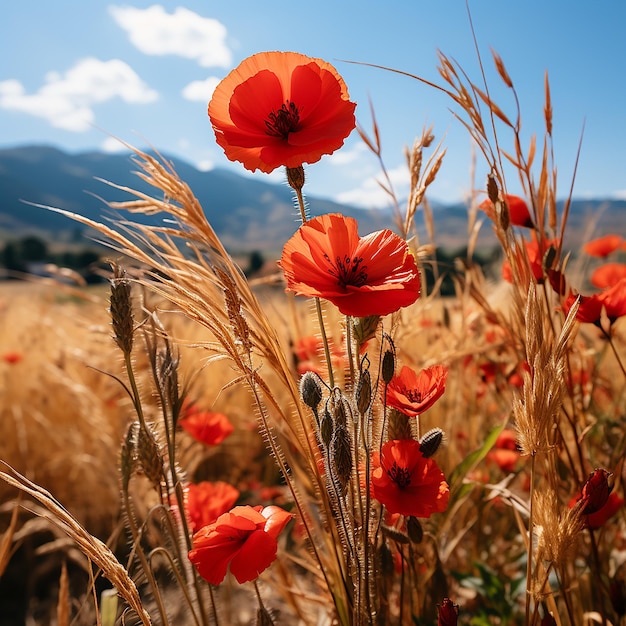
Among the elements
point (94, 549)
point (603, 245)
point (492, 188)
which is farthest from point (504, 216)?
point (603, 245)

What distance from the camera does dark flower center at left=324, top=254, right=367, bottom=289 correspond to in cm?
52

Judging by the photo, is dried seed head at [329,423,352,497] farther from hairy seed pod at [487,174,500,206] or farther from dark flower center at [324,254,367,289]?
hairy seed pod at [487,174,500,206]

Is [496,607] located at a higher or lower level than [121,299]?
lower

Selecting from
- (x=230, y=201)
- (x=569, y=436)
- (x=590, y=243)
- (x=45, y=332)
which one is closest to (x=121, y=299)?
(x=569, y=436)

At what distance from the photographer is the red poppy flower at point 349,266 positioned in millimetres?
457

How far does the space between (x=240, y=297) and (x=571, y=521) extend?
355 mm

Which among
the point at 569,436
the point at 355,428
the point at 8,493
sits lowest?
the point at 8,493

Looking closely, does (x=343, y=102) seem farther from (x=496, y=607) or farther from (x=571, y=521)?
(x=496, y=607)

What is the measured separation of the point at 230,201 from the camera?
6156 inches

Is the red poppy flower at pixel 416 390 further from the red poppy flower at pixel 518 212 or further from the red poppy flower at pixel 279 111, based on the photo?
the red poppy flower at pixel 518 212

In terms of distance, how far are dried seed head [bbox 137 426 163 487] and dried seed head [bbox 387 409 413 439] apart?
0.83 feet

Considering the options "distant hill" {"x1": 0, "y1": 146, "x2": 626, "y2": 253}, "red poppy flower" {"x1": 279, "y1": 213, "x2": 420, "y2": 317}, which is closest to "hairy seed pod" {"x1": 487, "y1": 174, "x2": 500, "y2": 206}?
"red poppy flower" {"x1": 279, "y1": 213, "x2": 420, "y2": 317}

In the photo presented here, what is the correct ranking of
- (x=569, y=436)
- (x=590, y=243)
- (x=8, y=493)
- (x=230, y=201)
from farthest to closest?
(x=230, y=201) → (x=8, y=493) → (x=590, y=243) → (x=569, y=436)

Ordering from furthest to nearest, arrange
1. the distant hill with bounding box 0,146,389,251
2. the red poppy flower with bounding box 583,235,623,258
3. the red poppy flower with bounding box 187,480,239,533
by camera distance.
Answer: the distant hill with bounding box 0,146,389,251 < the red poppy flower with bounding box 583,235,623,258 < the red poppy flower with bounding box 187,480,239,533
